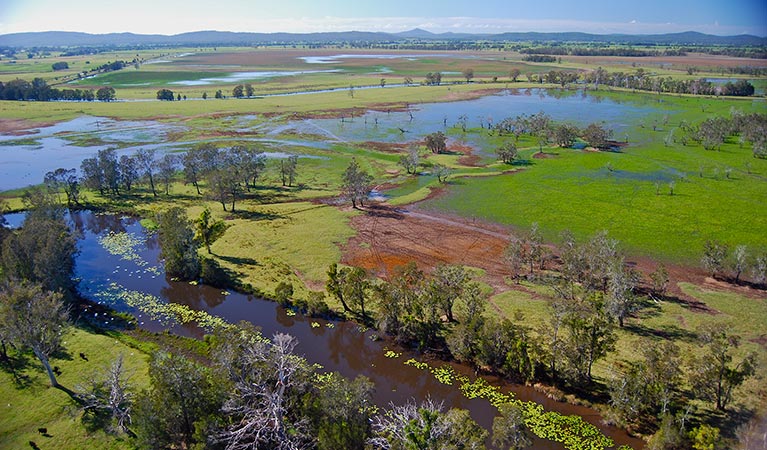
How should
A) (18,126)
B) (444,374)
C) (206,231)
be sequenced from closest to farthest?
(444,374), (206,231), (18,126)

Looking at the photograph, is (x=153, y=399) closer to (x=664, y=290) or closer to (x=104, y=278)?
(x=104, y=278)

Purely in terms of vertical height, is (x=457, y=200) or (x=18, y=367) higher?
(x=457, y=200)

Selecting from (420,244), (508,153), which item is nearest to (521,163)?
(508,153)

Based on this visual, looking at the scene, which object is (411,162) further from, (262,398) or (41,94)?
(41,94)

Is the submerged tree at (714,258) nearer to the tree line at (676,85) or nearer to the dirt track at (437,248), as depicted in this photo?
the dirt track at (437,248)

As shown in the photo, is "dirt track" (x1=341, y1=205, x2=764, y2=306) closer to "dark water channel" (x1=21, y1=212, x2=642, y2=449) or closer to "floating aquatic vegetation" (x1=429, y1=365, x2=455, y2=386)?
"dark water channel" (x1=21, y1=212, x2=642, y2=449)

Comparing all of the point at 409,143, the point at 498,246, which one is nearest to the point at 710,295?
the point at 498,246

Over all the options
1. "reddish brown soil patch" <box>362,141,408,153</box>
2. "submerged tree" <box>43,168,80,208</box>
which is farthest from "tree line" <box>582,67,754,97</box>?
"submerged tree" <box>43,168,80,208</box>

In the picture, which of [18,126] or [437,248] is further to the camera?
[18,126]
